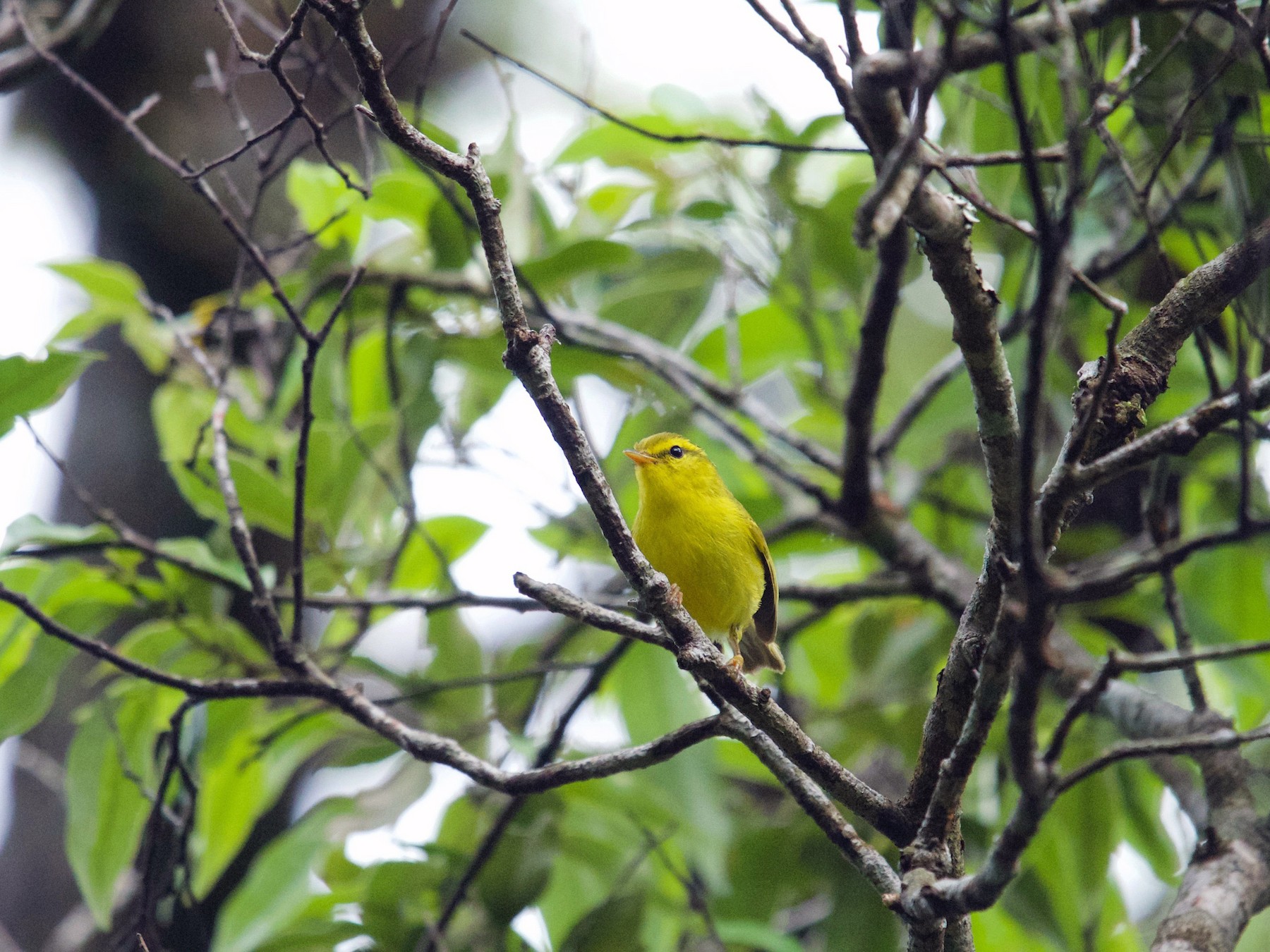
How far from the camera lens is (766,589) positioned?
3.85m

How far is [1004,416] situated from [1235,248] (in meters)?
0.57

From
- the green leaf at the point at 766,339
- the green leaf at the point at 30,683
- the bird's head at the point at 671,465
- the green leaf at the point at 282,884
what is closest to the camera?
the green leaf at the point at 30,683

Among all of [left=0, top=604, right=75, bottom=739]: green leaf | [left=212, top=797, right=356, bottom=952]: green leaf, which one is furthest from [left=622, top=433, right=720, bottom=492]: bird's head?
[left=0, top=604, right=75, bottom=739]: green leaf

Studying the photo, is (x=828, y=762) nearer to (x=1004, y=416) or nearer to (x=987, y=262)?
(x=1004, y=416)

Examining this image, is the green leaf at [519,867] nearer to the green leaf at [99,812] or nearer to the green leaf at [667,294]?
the green leaf at [99,812]

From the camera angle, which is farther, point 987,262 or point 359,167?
point 359,167

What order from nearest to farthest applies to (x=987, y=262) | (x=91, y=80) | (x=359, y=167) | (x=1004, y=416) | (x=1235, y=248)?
1. (x=1004, y=416)
2. (x=1235, y=248)
3. (x=987, y=262)
4. (x=91, y=80)
5. (x=359, y=167)

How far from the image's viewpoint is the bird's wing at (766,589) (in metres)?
3.82

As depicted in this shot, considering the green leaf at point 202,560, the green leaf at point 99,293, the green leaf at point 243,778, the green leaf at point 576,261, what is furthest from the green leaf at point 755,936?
the green leaf at point 99,293

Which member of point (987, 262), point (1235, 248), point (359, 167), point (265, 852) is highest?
point (359, 167)

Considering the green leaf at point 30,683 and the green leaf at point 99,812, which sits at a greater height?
the green leaf at point 30,683

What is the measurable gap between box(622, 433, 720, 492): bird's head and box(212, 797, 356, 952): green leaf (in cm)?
153

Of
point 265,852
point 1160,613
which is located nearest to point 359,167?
point 265,852

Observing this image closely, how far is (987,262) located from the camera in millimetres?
4496
